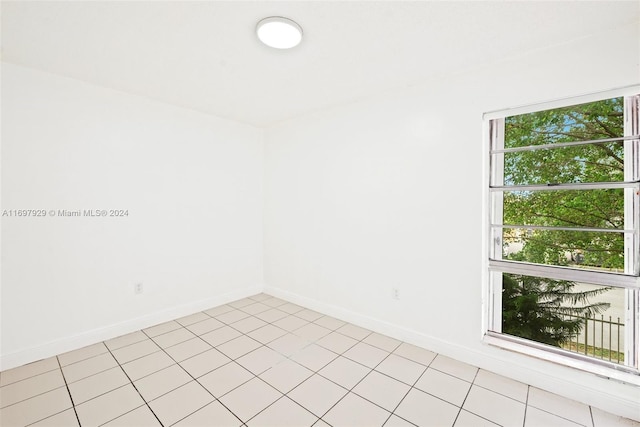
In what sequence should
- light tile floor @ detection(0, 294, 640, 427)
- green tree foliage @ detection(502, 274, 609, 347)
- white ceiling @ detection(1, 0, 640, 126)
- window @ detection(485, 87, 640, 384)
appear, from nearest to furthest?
white ceiling @ detection(1, 0, 640, 126)
light tile floor @ detection(0, 294, 640, 427)
window @ detection(485, 87, 640, 384)
green tree foliage @ detection(502, 274, 609, 347)

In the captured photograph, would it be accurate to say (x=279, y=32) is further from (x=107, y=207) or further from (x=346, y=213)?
(x=107, y=207)

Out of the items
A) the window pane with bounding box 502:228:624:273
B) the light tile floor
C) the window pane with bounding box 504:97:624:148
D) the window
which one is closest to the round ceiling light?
the window

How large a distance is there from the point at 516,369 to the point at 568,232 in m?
1.12

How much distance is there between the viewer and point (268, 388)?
2082mm

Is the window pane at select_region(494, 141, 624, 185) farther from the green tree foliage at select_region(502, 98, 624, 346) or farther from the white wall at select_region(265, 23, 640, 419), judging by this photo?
the white wall at select_region(265, 23, 640, 419)

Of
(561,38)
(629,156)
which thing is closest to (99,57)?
(561,38)

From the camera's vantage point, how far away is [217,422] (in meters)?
1.75

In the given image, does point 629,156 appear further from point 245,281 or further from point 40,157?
point 40,157

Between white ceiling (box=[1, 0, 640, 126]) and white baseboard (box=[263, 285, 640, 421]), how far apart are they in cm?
234

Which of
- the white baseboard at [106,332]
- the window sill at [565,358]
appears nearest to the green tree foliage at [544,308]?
the window sill at [565,358]

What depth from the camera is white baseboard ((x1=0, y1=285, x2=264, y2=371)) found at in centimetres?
233

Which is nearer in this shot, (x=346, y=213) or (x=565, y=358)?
(x=565, y=358)

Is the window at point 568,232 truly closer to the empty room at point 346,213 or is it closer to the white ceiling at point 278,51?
the empty room at point 346,213

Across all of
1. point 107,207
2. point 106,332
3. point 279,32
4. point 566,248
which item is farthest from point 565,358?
point 107,207
